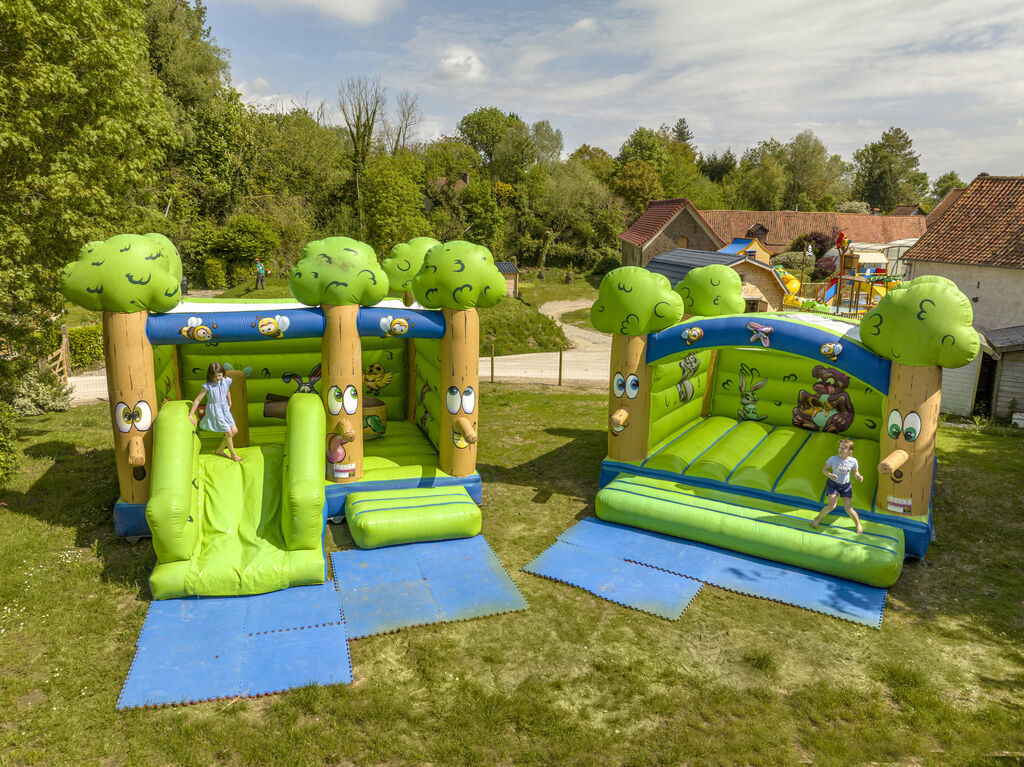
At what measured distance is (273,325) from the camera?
8734 millimetres

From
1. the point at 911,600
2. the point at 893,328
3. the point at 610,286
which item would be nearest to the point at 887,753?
the point at 911,600

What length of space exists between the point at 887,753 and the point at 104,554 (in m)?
8.54

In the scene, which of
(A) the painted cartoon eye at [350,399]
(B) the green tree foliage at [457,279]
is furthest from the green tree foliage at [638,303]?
(A) the painted cartoon eye at [350,399]

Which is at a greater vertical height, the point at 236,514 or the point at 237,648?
the point at 236,514

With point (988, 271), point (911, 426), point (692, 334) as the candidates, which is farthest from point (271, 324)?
point (988, 271)

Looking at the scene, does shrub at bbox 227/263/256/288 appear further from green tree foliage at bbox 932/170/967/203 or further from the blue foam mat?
green tree foliage at bbox 932/170/967/203

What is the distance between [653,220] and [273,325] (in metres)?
33.0

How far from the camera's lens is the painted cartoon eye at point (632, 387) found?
10062mm

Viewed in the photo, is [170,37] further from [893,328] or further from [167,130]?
[893,328]

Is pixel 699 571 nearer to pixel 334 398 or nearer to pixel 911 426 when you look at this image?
pixel 911 426

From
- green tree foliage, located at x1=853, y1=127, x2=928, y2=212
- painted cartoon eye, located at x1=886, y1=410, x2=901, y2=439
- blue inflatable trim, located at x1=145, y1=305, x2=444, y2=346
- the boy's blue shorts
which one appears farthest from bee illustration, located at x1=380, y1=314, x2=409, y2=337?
green tree foliage, located at x1=853, y1=127, x2=928, y2=212

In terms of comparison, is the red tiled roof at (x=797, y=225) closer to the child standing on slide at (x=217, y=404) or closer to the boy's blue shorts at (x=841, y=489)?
the boy's blue shorts at (x=841, y=489)

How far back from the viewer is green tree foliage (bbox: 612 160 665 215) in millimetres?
50250

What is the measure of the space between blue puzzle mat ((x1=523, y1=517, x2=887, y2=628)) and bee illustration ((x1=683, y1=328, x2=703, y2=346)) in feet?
9.19
